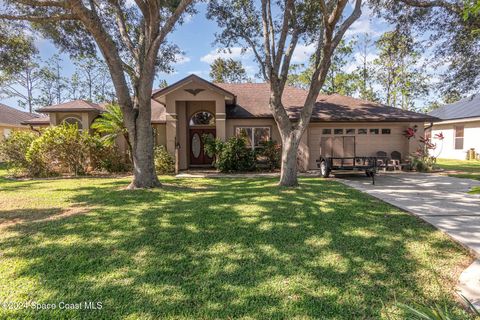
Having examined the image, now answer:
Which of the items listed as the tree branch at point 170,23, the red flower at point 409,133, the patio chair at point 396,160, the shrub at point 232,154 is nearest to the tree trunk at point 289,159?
the shrub at point 232,154

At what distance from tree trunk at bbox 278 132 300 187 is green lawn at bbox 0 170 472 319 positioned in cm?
230

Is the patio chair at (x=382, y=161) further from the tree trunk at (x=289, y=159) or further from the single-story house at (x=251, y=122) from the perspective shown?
the tree trunk at (x=289, y=159)

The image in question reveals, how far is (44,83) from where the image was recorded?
37.9 m

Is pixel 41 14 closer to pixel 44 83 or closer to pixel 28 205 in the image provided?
pixel 28 205

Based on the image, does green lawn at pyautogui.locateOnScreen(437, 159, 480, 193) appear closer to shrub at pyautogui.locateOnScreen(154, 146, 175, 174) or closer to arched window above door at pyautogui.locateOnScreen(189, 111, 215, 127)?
arched window above door at pyautogui.locateOnScreen(189, 111, 215, 127)

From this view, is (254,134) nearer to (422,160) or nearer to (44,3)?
(422,160)

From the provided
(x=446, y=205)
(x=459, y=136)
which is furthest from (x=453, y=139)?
(x=446, y=205)

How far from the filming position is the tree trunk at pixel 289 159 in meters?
8.84

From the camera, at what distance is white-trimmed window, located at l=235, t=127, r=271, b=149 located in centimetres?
1476

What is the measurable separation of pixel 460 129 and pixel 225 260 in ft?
92.1

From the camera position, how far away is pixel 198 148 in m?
15.7

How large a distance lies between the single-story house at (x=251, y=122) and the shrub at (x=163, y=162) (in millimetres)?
394

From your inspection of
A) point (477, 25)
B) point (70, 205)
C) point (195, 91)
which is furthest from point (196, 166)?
point (477, 25)

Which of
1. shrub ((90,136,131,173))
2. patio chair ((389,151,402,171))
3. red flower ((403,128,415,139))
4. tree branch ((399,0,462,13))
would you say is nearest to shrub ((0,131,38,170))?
shrub ((90,136,131,173))
